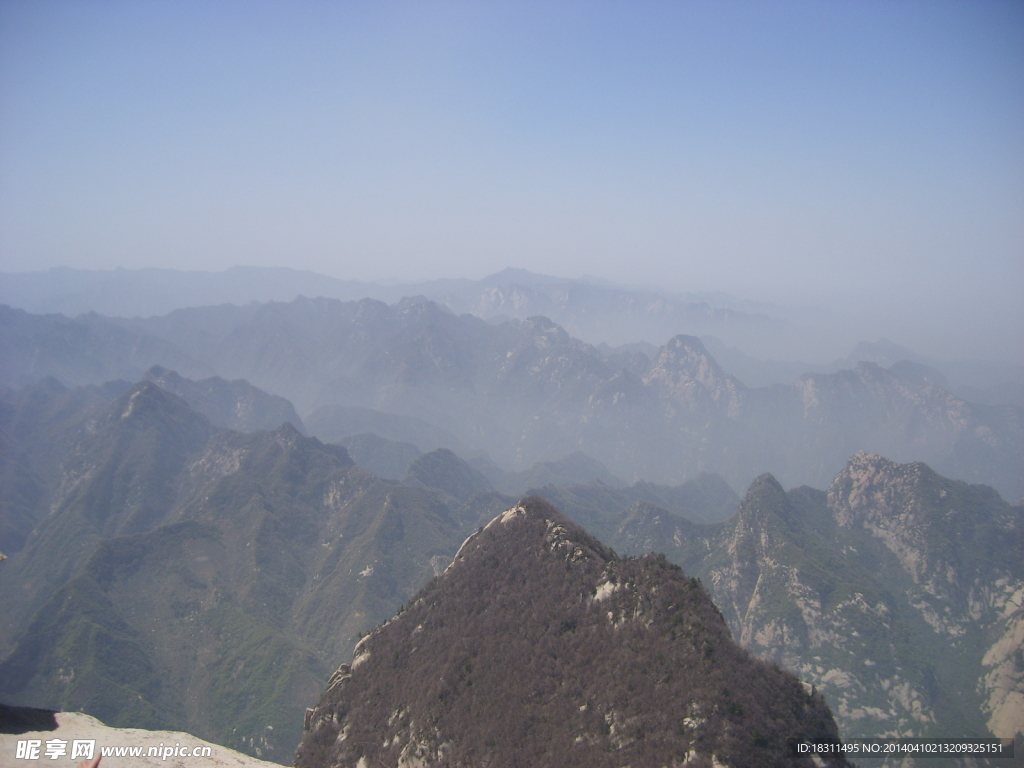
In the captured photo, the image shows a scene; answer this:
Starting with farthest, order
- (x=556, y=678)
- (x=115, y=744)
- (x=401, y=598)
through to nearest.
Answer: (x=401, y=598) → (x=556, y=678) → (x=115, y=744)

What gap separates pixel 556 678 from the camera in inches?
2211

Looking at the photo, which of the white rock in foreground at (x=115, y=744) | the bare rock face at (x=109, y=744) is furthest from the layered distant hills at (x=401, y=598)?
the bare rock face at (x=109, y=744)

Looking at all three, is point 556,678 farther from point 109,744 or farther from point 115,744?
point 109,744

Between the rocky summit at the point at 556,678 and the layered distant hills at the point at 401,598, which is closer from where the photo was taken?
the rocky summit at the point at 556,678

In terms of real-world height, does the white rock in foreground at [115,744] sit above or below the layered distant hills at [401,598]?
above

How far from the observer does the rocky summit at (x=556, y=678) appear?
148 ft

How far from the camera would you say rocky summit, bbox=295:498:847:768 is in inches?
1778

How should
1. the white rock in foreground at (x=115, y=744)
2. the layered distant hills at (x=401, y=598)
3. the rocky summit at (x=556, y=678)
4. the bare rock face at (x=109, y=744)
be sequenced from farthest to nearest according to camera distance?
the layered distant hills at (x=401, y=598), the rocky summit at (x=556, y=678), the bare rock face at (x=109, y=744), the white rock in foreground at (x=115, y=744)

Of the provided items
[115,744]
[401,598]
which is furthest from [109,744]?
[401,598]

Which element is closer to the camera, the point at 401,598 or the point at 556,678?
the point at 556,678

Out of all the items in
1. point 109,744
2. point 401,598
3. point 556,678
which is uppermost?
point 556,678

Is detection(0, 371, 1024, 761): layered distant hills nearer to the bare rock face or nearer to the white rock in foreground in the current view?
the white rock in foreground

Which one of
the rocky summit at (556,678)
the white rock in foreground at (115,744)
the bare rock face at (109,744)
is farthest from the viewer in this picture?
the rocky summit at (556,678)

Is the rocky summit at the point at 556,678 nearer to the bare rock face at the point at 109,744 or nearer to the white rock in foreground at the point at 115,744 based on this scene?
the white rock in foreground at the point at 115,744
